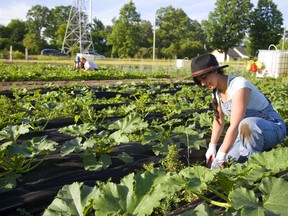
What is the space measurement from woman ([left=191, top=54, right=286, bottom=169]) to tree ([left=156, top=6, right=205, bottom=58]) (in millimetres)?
39998

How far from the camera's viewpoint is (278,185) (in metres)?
1.54

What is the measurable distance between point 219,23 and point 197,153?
34.1 m

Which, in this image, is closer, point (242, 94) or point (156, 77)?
point (242, 94)

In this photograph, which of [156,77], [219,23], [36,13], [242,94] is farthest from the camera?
[36,13]

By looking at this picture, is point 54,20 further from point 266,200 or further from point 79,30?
point 266,200

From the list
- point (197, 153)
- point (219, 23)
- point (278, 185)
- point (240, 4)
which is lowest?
point (197, 153)

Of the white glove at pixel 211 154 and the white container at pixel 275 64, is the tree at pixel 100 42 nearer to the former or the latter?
the white container at pixel 275 64

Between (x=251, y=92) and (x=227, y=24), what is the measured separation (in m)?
34.7

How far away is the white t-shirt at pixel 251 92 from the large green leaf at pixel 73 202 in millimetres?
1691

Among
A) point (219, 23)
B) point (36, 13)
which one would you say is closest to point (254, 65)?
point (219, 23)

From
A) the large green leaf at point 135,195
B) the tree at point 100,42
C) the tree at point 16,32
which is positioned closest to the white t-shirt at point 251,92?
the large green leaf at point 135,195

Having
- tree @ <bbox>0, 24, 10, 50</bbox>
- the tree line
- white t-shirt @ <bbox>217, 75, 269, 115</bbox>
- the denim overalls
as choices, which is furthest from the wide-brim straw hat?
tree @ <bbox>0, 24, 10, 50</bbox>

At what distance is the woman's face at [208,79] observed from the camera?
278cm

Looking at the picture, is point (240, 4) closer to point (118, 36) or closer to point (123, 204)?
point (118, 36)
